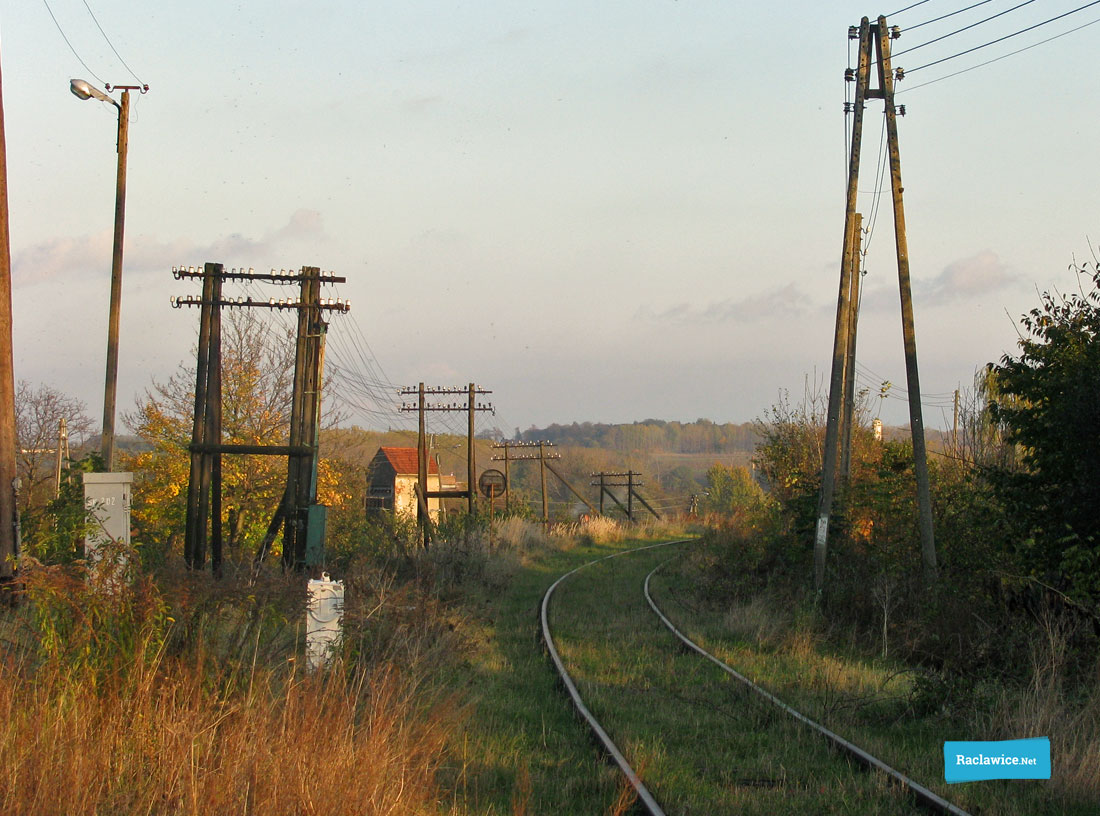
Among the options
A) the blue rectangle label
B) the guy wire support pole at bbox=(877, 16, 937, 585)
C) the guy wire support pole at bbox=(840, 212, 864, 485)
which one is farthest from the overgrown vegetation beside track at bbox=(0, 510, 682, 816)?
the guy wire support pole at bbox=(840, 212, 864, 485)

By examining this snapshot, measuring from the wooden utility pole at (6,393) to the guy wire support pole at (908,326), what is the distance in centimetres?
1081

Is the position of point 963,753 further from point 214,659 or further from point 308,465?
point 308,465

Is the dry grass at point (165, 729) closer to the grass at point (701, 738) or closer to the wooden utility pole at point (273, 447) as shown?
the grass at point (701, 738)

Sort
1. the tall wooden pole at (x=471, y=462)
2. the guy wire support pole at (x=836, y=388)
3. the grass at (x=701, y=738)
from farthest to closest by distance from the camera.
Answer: the tall wooden pole at (x=471, y=462)
the guy wire support pole at (x=836, y=388)
the grass at (x=701, y=738)

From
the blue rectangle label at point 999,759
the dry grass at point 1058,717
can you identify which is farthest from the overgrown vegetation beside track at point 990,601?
the blue rectangle label at point 999,759

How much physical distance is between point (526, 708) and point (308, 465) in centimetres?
1168

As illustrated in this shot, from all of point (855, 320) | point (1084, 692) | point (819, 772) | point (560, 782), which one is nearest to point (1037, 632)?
point (1084, 692)

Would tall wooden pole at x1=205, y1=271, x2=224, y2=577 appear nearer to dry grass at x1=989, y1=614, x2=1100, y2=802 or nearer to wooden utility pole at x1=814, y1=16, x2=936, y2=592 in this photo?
wooden utility pole at x1=814, y1=16, x2=936, y2=592

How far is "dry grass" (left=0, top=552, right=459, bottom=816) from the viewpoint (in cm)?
485

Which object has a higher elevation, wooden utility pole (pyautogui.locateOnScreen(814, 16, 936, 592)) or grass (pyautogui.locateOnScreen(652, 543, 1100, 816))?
wooden utility pole (pyautogui.locateOnScreen(814, 16, 936, 592))

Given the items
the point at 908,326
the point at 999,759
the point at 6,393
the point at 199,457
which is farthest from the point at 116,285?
the point at 999,759

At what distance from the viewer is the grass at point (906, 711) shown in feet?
20.9

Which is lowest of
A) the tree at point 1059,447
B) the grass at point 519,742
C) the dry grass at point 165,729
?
the grass at point 519,742

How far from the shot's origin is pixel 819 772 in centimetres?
705
